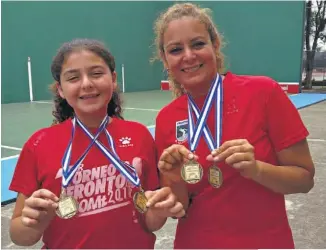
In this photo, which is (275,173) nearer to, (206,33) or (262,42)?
(206,33)

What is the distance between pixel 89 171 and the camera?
157cm

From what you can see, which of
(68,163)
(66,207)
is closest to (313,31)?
(68,163)

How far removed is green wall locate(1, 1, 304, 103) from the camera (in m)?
13.1

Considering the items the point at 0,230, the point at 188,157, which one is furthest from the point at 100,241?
the point at 0,230

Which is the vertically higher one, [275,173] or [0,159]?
[275,173]

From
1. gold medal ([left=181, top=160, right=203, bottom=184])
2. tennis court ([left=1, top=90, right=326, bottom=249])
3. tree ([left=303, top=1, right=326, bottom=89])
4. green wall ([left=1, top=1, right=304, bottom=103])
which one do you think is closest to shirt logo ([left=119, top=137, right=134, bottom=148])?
gold medal ([left=181, top=160, right=203, bottom=184])

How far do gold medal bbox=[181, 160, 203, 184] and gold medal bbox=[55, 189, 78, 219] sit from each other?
424mm

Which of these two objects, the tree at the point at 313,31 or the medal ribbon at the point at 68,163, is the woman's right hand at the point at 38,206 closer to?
the medal ribbon at the point at 68,163

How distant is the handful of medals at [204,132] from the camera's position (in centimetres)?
140

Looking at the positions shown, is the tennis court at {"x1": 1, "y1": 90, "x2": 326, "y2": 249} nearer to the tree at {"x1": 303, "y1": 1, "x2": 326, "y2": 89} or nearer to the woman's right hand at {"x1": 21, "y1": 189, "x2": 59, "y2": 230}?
the woman's right hand at {"x1": 21, "y1": 189, "x2": 59, "y2": 230}

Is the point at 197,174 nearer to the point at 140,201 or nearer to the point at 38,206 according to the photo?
the point at 140,201

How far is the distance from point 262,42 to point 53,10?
890cm

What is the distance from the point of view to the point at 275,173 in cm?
139

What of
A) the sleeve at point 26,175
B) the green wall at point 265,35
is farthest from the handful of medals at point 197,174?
the green wall at point 265,35
